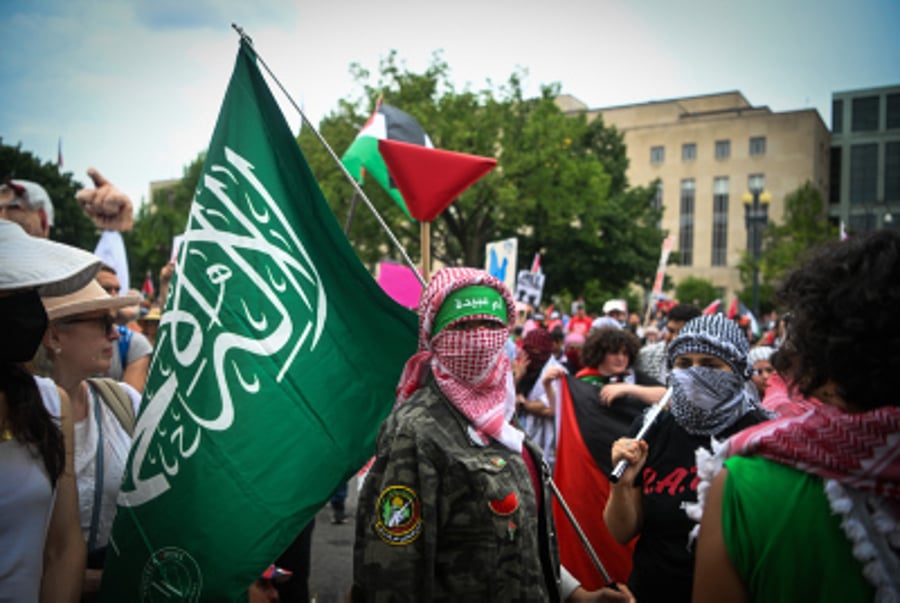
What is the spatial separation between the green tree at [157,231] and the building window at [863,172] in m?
60.0

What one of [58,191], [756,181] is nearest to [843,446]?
[58,191]

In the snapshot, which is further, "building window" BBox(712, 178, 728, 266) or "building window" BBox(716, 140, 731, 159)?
"building window" BBox(712, 178, 728, 266)

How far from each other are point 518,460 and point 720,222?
6871 centimetres

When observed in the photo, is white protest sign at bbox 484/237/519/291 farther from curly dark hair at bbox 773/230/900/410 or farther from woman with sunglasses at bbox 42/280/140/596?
curly dark hair at bbox 773/230/900/410

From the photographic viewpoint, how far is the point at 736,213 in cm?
6412

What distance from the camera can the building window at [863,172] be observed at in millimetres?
63188

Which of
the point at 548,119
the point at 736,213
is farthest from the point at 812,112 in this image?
the point at 548,119

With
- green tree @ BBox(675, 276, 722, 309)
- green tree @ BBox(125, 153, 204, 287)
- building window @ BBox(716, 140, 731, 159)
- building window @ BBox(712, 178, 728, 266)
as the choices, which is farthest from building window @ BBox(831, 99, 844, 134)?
green tree @ BBox(125, 153, 204, 287)

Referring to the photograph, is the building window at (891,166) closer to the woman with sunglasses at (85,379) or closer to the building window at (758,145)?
the building window at (758,145)

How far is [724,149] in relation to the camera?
2544 inches

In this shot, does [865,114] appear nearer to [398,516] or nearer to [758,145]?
[758,145]

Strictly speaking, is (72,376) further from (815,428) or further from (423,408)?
(815,428)

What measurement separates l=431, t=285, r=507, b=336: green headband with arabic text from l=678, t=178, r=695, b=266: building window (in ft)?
222

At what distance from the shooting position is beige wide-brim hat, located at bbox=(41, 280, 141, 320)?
103 inches
